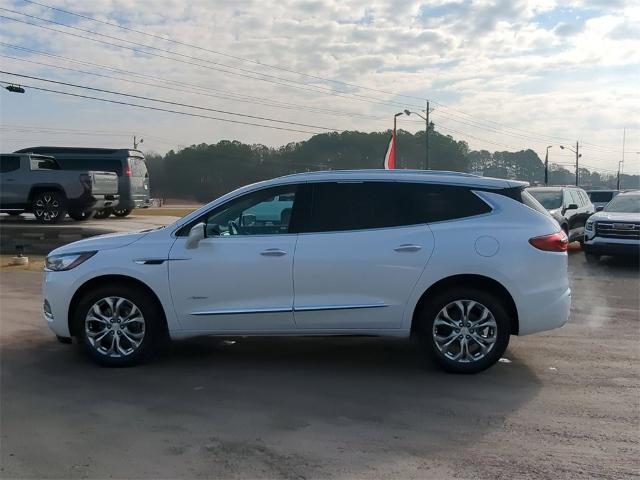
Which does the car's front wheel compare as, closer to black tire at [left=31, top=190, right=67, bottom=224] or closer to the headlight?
black tire at [left=31, top=190, right=67, bottom=224]

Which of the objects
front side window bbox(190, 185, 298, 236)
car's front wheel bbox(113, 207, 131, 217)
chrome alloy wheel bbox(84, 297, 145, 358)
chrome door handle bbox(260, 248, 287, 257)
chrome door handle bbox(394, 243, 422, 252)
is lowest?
chrome alloy wheel bbox(84, 297, 145, 358)

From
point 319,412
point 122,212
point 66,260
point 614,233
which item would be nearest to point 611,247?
point 614,233

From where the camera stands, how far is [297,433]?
411cm

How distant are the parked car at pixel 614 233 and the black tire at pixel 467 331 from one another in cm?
866

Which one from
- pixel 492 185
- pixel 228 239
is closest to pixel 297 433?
pixel 228 239

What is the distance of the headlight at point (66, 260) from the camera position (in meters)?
5.50

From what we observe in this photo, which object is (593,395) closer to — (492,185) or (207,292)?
(492,185)

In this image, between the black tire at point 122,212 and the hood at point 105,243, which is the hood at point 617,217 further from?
the black tire at point 122,212

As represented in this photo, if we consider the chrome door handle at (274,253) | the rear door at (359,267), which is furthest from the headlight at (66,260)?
the rear door at (359,267)

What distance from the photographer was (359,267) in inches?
205

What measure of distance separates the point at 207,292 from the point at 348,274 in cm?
126

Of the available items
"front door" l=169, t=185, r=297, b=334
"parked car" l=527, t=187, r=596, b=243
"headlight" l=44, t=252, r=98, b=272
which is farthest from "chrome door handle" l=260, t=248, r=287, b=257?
"parked car" l=527, t=187, r=596, b=243

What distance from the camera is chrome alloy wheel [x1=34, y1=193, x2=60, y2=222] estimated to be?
16.5 m

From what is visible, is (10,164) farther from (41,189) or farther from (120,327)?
(120,327)
